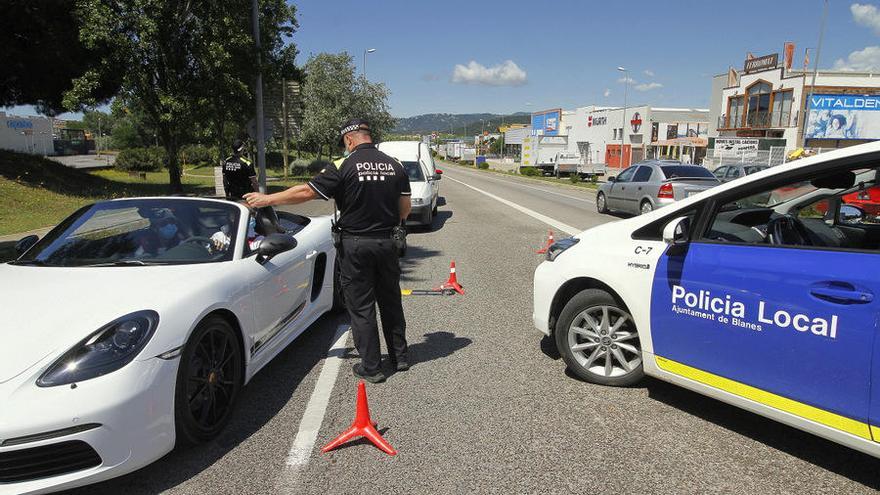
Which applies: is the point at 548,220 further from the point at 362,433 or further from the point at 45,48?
the point at 45,48

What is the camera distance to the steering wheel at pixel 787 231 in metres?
3.50

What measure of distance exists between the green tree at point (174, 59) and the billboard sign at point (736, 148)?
3065 cm

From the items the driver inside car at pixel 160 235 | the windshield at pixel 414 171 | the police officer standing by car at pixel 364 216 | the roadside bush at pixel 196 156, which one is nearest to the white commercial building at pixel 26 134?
the roadside bush at pixel 196 156

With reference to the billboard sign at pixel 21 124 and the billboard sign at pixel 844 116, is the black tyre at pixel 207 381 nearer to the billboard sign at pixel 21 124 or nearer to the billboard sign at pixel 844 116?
the billboard sign at pixel 844 116

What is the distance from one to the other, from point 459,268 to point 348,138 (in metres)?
4.62

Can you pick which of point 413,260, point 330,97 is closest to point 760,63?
point 330,97

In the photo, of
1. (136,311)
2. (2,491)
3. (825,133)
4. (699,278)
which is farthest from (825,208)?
(825,133)

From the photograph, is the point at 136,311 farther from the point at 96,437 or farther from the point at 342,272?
the point at 342,272

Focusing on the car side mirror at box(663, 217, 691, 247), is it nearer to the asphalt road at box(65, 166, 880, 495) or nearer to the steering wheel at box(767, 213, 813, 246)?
the steering wheel at box(767, 213, 813, 246)

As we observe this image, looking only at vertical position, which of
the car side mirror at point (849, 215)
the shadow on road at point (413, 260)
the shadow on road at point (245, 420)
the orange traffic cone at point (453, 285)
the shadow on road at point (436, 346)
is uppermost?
the car side mirror at point (849, 215)

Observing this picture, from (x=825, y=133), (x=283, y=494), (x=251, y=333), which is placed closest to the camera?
(x=283, y=494)

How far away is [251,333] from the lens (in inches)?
145

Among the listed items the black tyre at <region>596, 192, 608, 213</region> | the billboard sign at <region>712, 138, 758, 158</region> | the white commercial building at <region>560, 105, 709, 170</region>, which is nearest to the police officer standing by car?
the black tyre at <region>596, 192, 608, 213</region>

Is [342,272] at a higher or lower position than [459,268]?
higher
